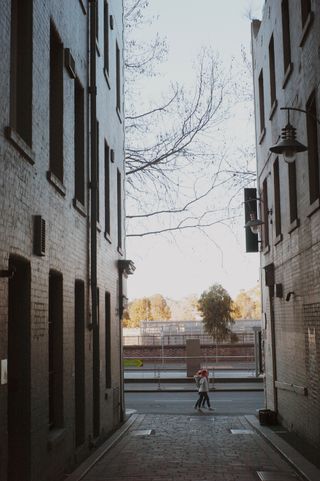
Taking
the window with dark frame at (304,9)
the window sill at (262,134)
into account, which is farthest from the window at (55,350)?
the window sill at (262,134)

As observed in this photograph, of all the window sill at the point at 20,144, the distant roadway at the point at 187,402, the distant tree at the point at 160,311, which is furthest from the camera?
the distant tree at the point at 160,311

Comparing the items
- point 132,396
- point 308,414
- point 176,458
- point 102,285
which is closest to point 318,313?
point 308,414

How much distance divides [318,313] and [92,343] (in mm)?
4267

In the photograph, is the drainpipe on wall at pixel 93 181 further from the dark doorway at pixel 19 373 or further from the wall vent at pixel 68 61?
the dark doorway at pixel 19 373

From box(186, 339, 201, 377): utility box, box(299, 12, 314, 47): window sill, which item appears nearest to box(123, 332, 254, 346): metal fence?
box(186, 339, 201, 377): utility box

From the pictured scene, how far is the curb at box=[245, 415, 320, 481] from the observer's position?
989 centimetres

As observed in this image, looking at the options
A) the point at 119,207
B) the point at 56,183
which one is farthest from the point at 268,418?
the point at 56,183

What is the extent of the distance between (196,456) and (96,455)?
1704 millimetres

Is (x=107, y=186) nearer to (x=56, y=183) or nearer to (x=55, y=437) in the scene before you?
(x=56, y=183)

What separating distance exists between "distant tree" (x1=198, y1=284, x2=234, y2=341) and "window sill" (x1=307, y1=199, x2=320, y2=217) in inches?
1372

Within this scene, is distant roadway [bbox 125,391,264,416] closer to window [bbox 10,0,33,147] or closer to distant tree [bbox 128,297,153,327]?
window [bbox 10,0,33,147]

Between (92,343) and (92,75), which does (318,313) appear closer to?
(92,343)

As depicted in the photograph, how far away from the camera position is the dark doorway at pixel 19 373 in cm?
786

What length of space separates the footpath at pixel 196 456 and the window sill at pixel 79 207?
409 centimetres
